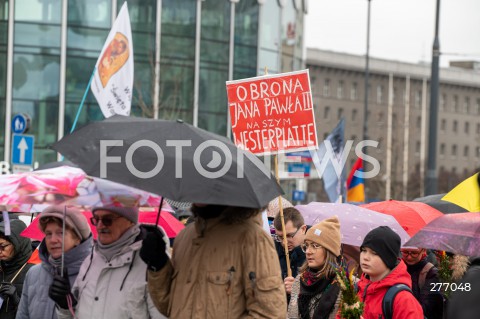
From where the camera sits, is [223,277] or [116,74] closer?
[223,277]

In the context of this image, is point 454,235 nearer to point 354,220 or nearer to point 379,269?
point 379,269

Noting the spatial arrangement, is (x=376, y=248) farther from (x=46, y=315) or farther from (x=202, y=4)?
(x=202, y=4)

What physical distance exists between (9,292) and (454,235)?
126 inches

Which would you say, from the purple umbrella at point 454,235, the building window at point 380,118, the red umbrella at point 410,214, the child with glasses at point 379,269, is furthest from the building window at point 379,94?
the purple umbrella at point 454,235

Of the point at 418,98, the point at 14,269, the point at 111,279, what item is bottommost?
the point at 14,269

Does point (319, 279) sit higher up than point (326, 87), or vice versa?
point (326, 87)

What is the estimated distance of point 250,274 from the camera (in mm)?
5406

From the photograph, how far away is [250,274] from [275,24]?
1445 inches

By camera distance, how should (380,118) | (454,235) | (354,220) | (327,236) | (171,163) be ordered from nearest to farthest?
(171,163), (454,235), (327,236), (354,220), (380,118)

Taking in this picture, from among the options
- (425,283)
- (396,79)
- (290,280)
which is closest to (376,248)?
(290,280)

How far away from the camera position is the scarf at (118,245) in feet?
19.0

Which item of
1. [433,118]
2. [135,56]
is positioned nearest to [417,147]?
[135,56]

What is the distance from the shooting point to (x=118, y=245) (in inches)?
Answer: 228

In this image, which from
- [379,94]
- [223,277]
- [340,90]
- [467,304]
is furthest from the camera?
[379,94]
